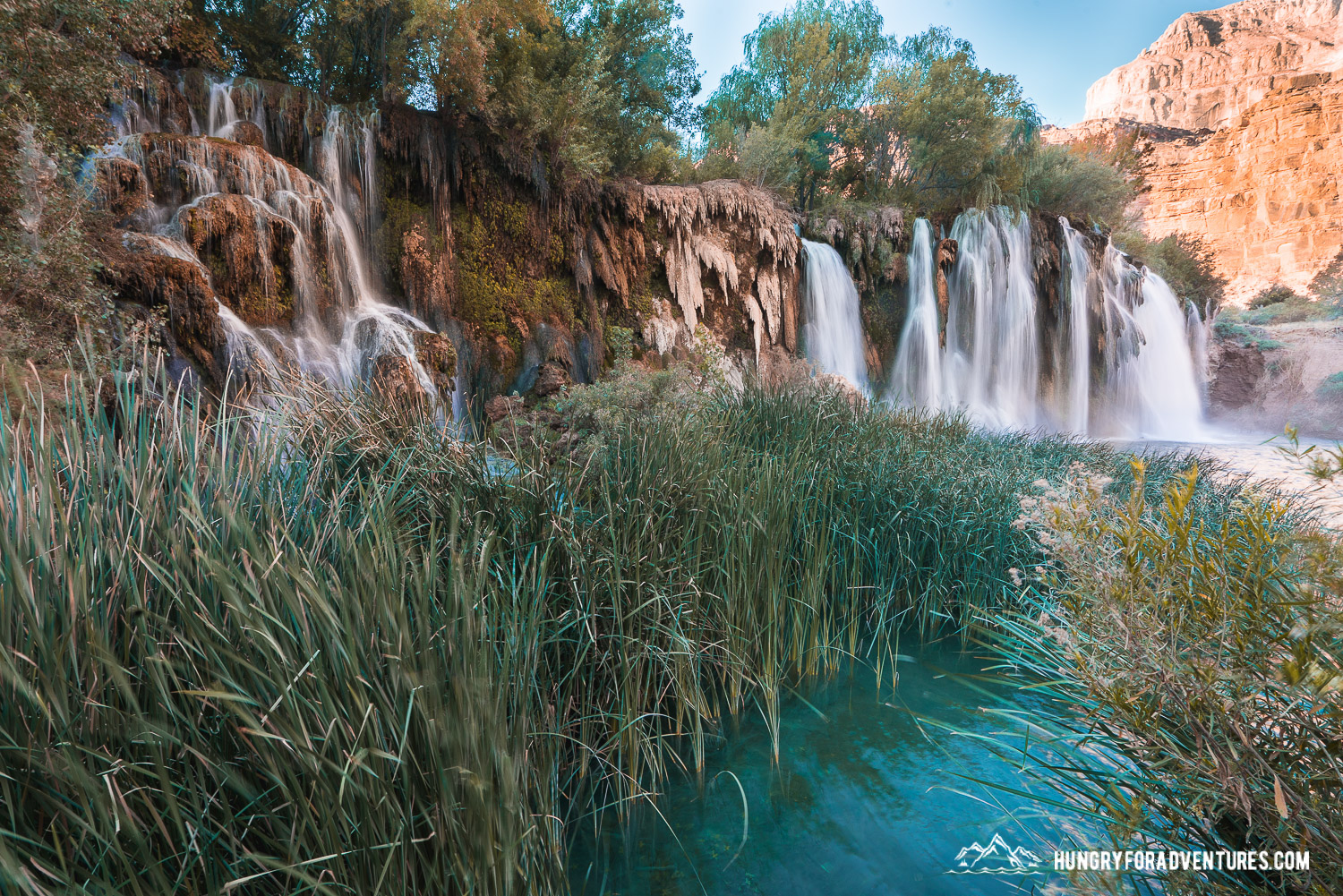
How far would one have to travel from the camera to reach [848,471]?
4281 millimetres

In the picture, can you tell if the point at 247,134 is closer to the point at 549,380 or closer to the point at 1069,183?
the point at 549,380

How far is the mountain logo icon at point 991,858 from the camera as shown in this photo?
6.93ft

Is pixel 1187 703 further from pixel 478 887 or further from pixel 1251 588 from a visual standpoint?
pixel 478 887

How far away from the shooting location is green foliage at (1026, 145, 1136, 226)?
17.9 meters

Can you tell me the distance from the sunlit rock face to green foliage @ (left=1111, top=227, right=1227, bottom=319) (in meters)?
21.1

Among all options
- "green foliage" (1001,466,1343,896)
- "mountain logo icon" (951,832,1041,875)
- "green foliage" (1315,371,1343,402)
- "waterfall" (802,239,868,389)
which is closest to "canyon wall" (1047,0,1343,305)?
"green foliage" (1315,371,1343,402)

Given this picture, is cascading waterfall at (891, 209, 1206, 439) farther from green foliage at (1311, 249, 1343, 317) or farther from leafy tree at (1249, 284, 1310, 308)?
leafy tree at (1249, 284, 1310, 308)

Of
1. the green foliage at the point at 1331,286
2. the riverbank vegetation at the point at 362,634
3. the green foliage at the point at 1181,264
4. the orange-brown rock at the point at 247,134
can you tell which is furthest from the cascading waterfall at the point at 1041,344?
the orange-brown rock at the point at 247,134

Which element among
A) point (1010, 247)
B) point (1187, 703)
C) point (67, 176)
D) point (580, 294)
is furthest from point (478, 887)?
point (1010, 247)

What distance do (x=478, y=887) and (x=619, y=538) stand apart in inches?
57.6

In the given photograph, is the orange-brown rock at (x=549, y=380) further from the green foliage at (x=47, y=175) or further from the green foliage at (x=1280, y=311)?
the green foliage at (x=1280, y=311)

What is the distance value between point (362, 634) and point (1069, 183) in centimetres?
2302

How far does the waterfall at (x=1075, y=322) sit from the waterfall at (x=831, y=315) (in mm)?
6999

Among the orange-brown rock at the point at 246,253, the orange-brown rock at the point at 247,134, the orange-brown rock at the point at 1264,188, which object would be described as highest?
the orange-brown rock at the point at 1264,188
